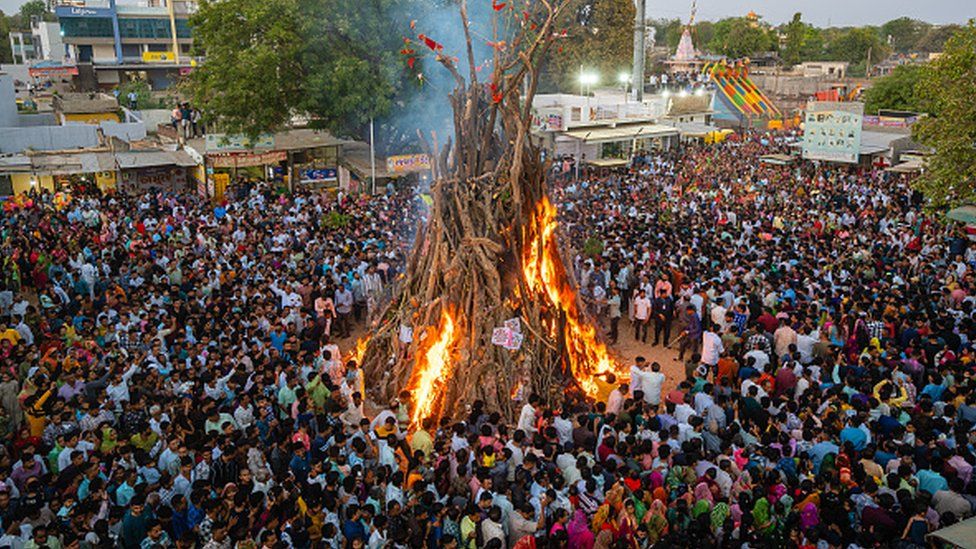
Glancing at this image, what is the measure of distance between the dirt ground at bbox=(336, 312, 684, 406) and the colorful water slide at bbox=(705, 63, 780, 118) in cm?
3380

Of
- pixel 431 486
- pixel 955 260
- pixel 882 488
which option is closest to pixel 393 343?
pixel 431 486

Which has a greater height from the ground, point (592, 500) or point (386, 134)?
point (386, 134)

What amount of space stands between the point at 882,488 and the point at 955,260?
1065 cm

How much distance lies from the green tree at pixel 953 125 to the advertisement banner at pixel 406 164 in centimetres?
1378

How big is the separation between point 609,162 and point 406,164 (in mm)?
8612

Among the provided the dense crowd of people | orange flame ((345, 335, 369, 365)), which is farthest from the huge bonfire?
orange flame ((345, 335, 369, 365))

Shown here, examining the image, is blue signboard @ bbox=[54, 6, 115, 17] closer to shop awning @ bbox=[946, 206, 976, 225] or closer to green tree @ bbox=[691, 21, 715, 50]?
shop awning @ bbox=[946, 206, 976, 225]

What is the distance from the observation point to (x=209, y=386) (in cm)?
975

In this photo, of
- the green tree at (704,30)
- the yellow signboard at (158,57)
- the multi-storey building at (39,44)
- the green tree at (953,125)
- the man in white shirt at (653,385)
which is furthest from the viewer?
the green tree at (704,30)

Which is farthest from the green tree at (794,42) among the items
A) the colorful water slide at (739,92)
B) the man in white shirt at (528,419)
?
the man in white shirt at (528,419)

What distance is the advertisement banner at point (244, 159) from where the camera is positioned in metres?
24.2

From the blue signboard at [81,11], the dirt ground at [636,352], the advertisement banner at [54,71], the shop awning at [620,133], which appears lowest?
the dirt ground at [636,352]

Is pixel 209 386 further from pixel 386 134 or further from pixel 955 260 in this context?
pixel 386 134

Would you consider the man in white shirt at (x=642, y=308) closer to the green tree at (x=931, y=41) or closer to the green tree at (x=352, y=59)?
the green tree at (x=352, y=59)
